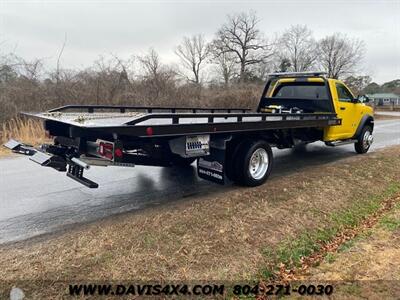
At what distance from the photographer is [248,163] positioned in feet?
19.0

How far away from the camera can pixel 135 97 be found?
1736cm

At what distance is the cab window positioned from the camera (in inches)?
338

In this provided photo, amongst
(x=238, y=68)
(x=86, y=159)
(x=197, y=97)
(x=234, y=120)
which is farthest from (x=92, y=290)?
(x=238, y=68)

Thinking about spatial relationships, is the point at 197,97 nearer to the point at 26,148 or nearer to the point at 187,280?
the point at 26,148

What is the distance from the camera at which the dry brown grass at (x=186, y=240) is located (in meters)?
3.38

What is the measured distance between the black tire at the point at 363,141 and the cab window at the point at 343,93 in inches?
42.2

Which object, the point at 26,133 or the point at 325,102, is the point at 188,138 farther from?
the point at 26,133

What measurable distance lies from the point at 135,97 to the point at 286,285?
15002mm

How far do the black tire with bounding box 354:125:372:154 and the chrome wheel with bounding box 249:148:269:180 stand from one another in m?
4.37

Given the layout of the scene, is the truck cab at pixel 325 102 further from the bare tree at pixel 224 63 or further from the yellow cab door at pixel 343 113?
the bare tree at pixel 224 63

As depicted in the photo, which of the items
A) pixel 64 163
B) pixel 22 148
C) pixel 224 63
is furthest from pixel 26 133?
pixel 224 63

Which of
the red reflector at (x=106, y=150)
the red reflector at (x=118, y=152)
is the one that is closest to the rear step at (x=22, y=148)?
the red reflector at (x=106, y=150)

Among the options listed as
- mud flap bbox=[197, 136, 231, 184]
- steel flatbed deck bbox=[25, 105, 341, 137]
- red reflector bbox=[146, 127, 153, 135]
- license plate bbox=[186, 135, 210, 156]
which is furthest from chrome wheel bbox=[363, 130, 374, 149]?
red reflector bbox=[146, 127, 153, 135]

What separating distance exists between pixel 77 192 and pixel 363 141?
296 inches
